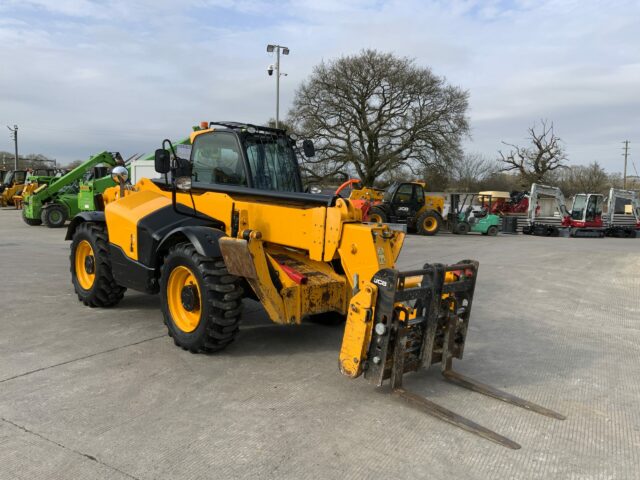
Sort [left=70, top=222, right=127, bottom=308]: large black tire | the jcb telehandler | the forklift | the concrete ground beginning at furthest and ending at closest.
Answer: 1. the forklift
2. [left=70, top=222, right=127, bottom=308]: large black tire
3. the jcb telehandler
4. the concrete ground

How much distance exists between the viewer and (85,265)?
22.1 feet

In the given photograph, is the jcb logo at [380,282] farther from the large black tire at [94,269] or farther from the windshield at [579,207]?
the windshield at [579,207]

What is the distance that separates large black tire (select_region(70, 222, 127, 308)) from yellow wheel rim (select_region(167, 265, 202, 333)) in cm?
162

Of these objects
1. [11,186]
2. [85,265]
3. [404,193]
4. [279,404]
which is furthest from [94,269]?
[11,186]

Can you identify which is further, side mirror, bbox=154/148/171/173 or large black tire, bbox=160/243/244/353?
side mirror, bbox=154/148/171/173

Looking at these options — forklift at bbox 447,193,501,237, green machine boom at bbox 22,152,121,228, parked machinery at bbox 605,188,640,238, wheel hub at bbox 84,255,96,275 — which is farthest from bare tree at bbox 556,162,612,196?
wheel hub at bbox 84,255,96,275

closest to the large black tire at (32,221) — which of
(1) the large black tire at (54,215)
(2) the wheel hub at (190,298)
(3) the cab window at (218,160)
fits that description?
(1) the large black tire at (54,215)

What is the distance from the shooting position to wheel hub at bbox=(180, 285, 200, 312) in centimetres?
490

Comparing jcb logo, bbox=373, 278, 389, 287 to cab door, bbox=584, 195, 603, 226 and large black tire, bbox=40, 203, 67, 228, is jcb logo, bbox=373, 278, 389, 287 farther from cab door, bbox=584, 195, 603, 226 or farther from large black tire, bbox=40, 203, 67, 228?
cab door, bbox=584, 195, 603, 226

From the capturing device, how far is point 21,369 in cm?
438

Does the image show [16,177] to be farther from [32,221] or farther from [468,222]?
[468,222]

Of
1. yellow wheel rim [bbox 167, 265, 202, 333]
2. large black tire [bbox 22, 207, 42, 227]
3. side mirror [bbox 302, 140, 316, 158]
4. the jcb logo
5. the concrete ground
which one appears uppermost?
side mirror [bbox 302, 140, 316, 158]

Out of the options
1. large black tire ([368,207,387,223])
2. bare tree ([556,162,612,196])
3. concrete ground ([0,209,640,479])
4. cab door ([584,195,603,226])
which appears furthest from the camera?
bare tree ([556,162,612,196])

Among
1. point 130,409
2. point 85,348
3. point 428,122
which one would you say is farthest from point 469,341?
point 428,122
